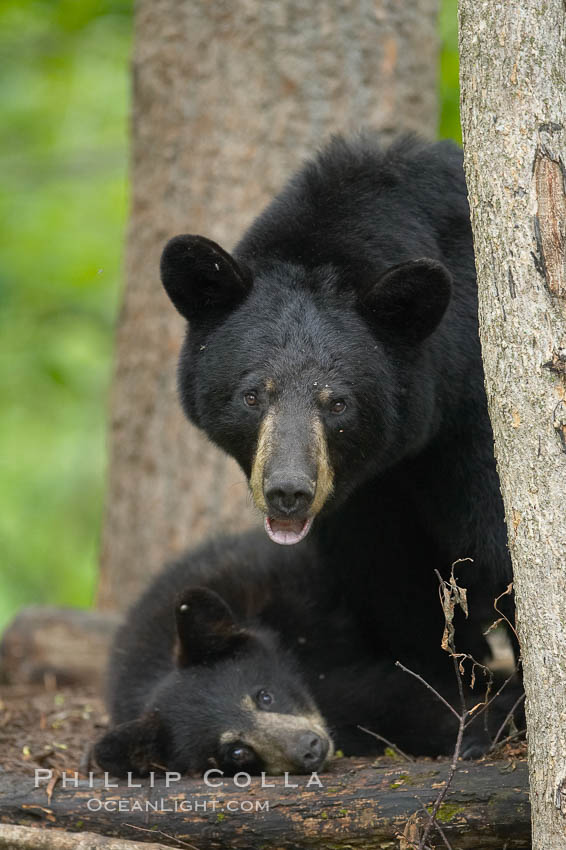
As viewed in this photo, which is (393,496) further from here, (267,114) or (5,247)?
(5,247)

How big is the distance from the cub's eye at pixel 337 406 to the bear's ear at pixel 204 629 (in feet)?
4.39

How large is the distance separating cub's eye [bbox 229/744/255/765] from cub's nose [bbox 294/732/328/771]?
30 centimetres

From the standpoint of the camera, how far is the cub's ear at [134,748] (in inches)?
187

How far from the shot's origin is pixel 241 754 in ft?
16.1

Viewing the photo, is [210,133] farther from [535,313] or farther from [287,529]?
[535,313]

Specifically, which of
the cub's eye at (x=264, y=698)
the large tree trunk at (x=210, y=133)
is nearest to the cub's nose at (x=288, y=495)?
the cub's eye at (x=264, y=698)

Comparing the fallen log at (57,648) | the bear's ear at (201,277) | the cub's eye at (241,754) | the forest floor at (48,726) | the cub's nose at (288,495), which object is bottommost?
the cub's eye at (241,754)

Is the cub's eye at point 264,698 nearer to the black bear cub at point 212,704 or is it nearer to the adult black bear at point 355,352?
the black bear cub at point 212,704

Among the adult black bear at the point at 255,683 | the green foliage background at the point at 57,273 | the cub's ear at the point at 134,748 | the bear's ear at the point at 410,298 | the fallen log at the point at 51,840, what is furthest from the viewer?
the green foliage background at the point at 57,273

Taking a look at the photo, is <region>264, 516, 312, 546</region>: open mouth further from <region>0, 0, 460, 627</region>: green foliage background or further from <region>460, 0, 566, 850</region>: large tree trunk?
<region>0, 0, 460, 627</region>: green foliage background

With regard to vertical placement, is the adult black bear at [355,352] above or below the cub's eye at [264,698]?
above

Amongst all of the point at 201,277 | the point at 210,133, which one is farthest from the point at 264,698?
the point at 210,133

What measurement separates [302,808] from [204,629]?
148cm

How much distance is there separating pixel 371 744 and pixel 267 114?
434cm
